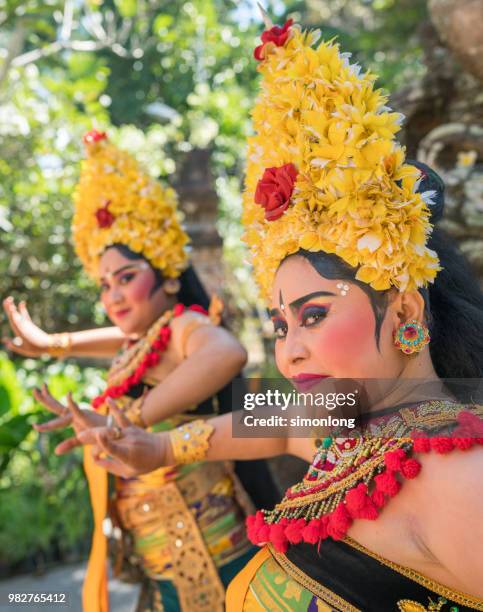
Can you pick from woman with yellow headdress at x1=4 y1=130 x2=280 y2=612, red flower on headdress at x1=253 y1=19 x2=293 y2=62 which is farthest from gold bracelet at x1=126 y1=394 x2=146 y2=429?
red flower on headdress at x1=253 y1=19 x2=293 y2=62

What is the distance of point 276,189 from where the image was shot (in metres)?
1.41

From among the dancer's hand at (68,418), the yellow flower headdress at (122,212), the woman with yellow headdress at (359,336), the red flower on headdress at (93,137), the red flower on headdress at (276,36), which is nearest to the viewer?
the woman with yellow headdress at (359,336)

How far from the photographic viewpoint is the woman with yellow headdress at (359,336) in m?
1.21

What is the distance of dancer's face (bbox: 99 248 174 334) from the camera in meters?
2.40

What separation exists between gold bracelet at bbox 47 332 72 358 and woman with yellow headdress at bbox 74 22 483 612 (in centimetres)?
155

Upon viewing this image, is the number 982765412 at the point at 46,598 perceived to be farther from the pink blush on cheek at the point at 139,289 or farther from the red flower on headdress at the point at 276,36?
the red flower on headdress at the point at 276,36

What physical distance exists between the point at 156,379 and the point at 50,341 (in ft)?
2.09

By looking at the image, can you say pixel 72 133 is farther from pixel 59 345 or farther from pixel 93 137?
pixel 59 345

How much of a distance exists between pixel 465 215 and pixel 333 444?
7.36ft

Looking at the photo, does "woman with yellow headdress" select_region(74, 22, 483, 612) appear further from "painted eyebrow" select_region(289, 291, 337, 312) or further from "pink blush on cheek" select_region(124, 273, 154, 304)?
"pink blush on cheek" select_region(124, 273, 154, 304)

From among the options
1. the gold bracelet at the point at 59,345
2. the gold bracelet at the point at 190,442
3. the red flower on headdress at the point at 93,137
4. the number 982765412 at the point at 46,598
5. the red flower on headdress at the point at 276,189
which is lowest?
the number 982765412 at the point at 46,598

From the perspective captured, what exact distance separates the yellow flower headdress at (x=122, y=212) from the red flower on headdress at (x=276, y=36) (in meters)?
1.10

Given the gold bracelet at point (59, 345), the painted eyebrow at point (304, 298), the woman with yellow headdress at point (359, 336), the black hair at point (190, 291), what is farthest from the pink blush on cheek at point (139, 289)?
the painted eyebrow at point (304, 298)

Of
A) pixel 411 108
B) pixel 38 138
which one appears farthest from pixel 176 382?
pixel 38 138
